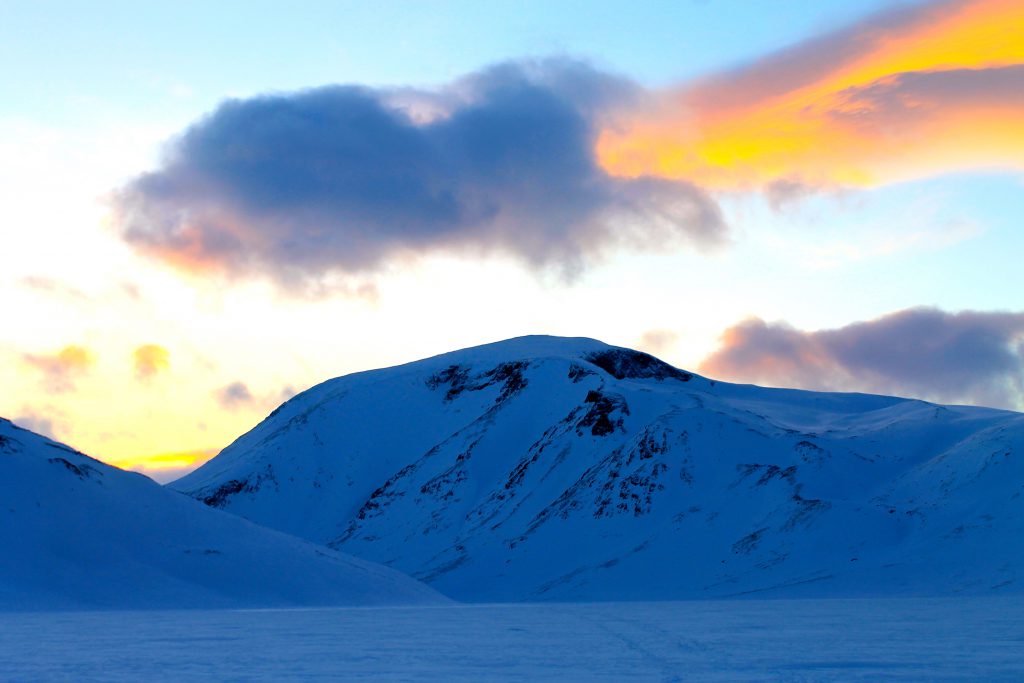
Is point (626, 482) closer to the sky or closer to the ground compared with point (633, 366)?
closer to the ground

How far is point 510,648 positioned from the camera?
128 feet

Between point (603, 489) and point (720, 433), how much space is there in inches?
644

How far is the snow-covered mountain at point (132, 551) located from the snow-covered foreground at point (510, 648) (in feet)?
30.8

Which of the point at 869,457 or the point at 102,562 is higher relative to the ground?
the point at 869,457

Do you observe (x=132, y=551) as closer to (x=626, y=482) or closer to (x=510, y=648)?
(x=510, y=648)

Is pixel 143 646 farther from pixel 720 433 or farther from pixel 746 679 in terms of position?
pixel 720 433

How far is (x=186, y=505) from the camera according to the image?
273 ft

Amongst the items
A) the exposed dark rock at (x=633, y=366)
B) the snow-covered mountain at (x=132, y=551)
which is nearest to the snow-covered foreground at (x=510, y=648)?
the snow-covered mountain at (x=132, y=551)

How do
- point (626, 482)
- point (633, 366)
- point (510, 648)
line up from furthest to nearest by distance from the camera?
point (633, 366) < point (626, 482) < point (510, 648)

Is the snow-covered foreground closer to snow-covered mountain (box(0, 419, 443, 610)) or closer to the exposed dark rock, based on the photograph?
snow-covered mountain (box(0, 419, 443, 610))

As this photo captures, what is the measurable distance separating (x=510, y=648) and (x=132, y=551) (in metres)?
43.8

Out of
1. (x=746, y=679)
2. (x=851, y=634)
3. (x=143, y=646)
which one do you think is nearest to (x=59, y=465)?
(x=143, y=646)

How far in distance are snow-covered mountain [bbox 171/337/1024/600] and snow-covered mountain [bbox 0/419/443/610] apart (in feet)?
149

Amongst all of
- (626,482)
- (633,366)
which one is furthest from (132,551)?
(633,366)
